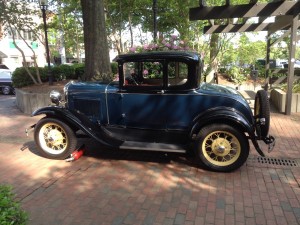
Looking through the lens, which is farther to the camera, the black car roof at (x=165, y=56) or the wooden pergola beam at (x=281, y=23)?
the wooden pergola beam at (x=281, y=23)

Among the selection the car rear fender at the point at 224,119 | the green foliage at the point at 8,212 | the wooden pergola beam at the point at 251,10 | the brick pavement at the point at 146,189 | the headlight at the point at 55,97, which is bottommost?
the brick pavement at the point at 146,189

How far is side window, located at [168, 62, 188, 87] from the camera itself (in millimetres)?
4900

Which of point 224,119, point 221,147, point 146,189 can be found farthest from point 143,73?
point 146,189

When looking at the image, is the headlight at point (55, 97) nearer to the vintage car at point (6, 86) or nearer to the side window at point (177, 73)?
the side window at point (177, 73)

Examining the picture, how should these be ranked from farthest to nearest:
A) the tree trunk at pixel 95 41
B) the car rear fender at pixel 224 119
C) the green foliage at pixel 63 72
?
1. the green foliage at pixel 63 72
2. the tree trunk at pixel 95 41
3. the car rear fender at pixel 224 119

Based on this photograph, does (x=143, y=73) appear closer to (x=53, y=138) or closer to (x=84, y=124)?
(x=84, y=124)

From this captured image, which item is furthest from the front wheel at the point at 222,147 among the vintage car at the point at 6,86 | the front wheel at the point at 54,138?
the vintage car at the point at 6,86

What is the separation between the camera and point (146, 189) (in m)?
4.21

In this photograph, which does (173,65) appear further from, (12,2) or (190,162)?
(12,2)

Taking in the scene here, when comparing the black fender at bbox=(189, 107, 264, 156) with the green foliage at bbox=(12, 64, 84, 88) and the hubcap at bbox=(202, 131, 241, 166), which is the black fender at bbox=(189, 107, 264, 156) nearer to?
the hubcap at bbox=(202, 131, 241, 166)

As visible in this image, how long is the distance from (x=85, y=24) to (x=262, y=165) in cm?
628

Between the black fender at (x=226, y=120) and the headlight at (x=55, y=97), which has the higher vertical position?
the headlight at (x=55, y=97)

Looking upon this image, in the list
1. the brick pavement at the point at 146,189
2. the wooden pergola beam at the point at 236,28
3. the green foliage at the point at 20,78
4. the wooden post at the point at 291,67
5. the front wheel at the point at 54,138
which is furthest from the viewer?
the green foliage at the point at 20,78

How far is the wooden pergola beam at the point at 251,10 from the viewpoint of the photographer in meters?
7.50
